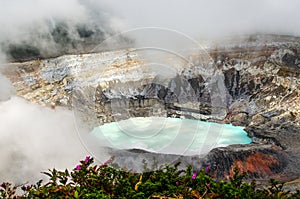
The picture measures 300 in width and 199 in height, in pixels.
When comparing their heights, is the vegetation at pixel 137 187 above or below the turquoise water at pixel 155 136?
above

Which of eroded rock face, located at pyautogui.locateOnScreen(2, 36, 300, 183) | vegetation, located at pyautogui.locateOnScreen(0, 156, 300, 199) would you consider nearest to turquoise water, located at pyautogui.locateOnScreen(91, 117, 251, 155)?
vegetation, located at pyautogui.locateOnScreen(0, 156, 300, 199)

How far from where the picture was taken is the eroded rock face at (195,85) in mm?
76938

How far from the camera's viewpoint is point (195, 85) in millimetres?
94375

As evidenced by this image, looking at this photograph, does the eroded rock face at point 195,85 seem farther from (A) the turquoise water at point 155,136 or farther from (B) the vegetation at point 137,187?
(B) the vegetation at point 137,187

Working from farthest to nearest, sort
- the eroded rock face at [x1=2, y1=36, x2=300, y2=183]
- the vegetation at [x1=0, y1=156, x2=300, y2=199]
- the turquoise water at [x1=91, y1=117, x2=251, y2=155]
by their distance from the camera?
the eroded rock face at [x1=2, y1=36, x2=300, y2=183]
the turquoise water at [x1=91, y1=117, x2=251, y2=155]
the vegetation at [x1=0, y1=156, x2=300, y2=199]

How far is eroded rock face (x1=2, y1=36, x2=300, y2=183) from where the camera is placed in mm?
76938

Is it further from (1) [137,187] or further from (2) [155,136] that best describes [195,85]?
(1) [137,187]

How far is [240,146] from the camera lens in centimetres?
5109

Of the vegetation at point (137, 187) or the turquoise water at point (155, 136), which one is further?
the turquoise water at point (155, 136)

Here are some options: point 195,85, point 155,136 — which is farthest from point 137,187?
point 195,85

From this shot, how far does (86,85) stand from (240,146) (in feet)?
166

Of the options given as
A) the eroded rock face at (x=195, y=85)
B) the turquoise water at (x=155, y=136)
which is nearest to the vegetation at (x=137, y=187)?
the turquoise water at (x=155, y=136)

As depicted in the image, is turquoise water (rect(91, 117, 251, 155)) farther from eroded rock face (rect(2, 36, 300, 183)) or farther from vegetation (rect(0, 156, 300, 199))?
eroded rock face (rect(2, 36, 300, 183))

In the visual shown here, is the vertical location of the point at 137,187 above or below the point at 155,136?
above
